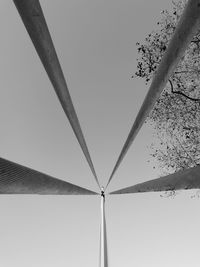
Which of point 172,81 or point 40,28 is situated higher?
point 40,28

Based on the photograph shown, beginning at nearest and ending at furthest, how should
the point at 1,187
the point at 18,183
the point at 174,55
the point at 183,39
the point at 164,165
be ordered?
1. the point at 1,187
2. the point at 18,183
3. the point at 183,39
4. the point at 174,55
5. the point at 164,165

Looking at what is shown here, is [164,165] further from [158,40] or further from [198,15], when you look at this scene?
[198,15]

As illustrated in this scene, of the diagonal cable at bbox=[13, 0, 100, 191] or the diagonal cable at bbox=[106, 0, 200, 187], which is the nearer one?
the diagonal cable at bbox=[13, 0, 100, 191]

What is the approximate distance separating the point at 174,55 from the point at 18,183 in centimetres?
252

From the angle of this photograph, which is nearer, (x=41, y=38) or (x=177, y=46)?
(x=41, y=38)

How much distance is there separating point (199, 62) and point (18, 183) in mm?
15982

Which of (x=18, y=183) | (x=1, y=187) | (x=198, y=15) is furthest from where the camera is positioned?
(x=198, y=15)

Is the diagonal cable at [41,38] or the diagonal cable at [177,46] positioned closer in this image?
the diagonal cable at [41,38]

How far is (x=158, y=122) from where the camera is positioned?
19281mm

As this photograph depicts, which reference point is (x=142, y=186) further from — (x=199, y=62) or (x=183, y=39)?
(x=199, y=62)

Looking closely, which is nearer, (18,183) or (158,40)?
(18,183)

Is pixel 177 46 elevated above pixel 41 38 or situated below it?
below

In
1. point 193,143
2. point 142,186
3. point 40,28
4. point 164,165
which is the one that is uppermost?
point 40,28

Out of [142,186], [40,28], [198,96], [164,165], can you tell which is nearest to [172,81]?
[198,96]
